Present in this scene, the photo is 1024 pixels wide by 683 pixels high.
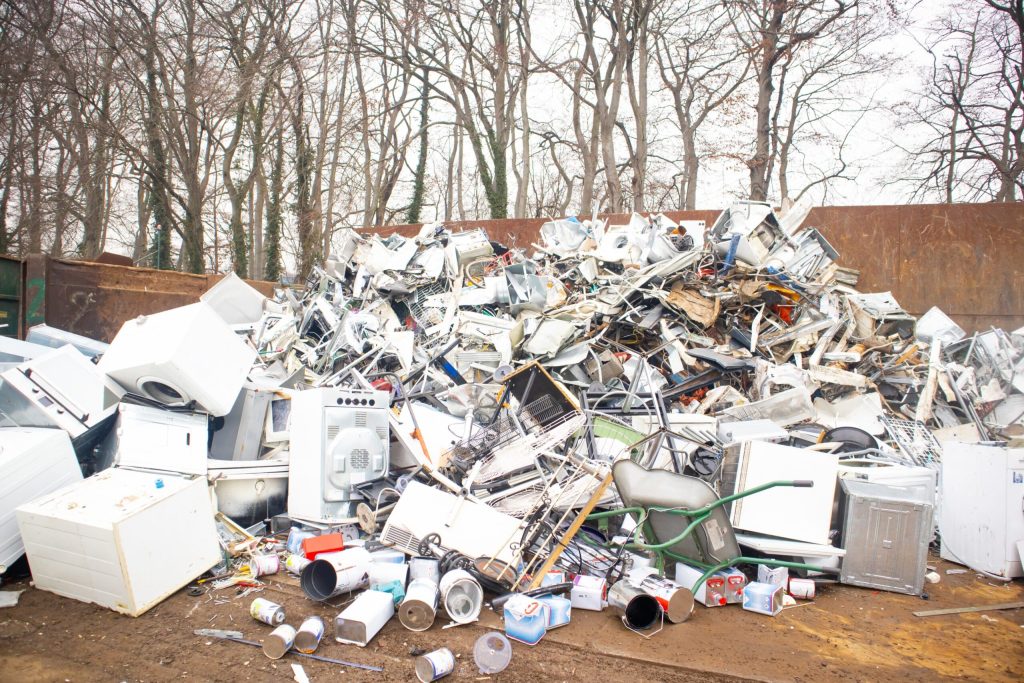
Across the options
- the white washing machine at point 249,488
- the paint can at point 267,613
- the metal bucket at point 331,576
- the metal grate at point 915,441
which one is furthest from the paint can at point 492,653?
the metal grate at point 915,441

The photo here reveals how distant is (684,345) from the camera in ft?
21.6

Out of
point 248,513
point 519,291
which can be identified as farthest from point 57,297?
point 519,291

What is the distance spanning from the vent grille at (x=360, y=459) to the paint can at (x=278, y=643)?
1402 millimetres

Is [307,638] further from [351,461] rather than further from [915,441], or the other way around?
[915,441]

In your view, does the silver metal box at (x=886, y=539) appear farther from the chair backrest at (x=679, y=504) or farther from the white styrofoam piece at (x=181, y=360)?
the white styrofoam piece at (x=181, y=360)

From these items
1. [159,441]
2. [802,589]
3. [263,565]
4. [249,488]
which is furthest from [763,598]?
[159,441]

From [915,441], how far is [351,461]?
469 centimetres

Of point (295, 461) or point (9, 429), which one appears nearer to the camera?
point (9, 429)

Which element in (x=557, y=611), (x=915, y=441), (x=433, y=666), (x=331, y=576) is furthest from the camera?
(x=915, y=441)

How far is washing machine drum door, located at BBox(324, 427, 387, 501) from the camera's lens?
4117 mm

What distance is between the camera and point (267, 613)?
3117 millimetres

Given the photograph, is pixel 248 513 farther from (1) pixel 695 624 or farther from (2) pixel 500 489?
(1) pixel 695 624

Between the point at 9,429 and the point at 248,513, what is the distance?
150cm

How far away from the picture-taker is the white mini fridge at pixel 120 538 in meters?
3.12
